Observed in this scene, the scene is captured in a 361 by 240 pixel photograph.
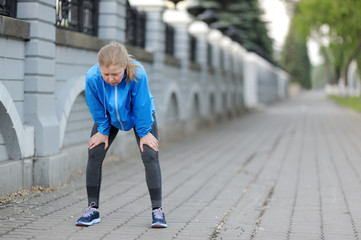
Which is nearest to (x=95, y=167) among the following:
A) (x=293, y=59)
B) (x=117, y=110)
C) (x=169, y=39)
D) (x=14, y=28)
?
(x=117, y=110)

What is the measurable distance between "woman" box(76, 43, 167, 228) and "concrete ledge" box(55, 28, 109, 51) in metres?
3.44

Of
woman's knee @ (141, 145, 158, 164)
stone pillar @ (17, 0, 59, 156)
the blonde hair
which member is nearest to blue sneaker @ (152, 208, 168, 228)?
woman's knee @ (141, 145, 158, 164)

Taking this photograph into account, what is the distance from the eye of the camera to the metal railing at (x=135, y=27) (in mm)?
13430

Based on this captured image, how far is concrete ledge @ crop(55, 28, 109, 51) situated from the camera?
8.66 m

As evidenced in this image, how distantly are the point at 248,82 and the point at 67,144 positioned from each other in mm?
29993

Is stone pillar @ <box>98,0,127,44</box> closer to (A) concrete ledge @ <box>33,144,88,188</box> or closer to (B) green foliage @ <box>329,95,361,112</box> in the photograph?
(A) concrete ledge @ <box>33,144,88,188</box>

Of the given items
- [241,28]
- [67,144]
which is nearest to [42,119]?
[67,144]

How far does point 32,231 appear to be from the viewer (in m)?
5.29

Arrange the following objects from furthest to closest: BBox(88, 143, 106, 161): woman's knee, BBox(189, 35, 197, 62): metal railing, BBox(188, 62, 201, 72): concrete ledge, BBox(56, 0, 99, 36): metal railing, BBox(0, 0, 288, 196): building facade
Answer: BBox(189, 35, 197, 62): metal railing < BBox(188, 62, 201, 72): concrete ledge < BBox(56, 0, 99, 36): metal railing < BBox(0, 0, 288, 196): building facade < BBox(88, 143, 106, 161): woman's knee

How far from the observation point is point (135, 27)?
1388 centimetres

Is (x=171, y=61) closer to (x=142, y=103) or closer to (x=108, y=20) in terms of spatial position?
(x=108, y=20)

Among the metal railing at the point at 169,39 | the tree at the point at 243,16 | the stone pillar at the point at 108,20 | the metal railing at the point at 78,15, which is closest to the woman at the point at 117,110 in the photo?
the metal railing at the point at 78,15

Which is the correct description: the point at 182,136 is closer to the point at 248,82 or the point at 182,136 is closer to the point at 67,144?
the point at 67,144

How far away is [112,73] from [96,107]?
0.38 metres
